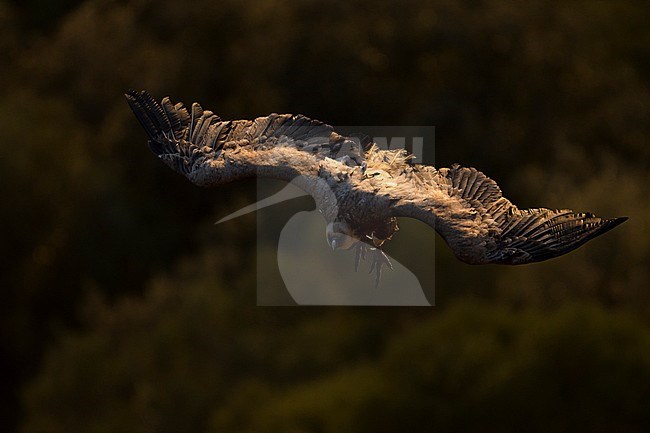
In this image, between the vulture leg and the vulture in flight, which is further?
the vulture leg

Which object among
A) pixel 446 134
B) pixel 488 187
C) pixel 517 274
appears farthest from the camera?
pixel 446 134

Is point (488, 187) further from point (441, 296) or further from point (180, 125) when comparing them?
point (441, 296)

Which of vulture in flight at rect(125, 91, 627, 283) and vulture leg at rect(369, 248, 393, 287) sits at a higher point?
vulture in flight at rect(125, 91, 627, 283)

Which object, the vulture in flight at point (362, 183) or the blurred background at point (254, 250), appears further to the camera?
the blurred background at point (254, 250)

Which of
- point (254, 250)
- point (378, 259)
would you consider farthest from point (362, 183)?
point (254, 250)

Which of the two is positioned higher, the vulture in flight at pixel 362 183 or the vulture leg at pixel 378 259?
the vulture in flight at pixel 362 183

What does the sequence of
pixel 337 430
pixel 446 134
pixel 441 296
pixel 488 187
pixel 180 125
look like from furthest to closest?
pixel 446 134
pixel 441 296
pixel 337 430
pixel 180 125
pixel 488 187

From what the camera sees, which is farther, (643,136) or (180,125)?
(643,136)

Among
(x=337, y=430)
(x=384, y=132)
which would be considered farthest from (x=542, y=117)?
(x=337, y=430)

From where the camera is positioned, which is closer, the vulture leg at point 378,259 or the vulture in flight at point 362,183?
the vulture in flight at point 362,183
